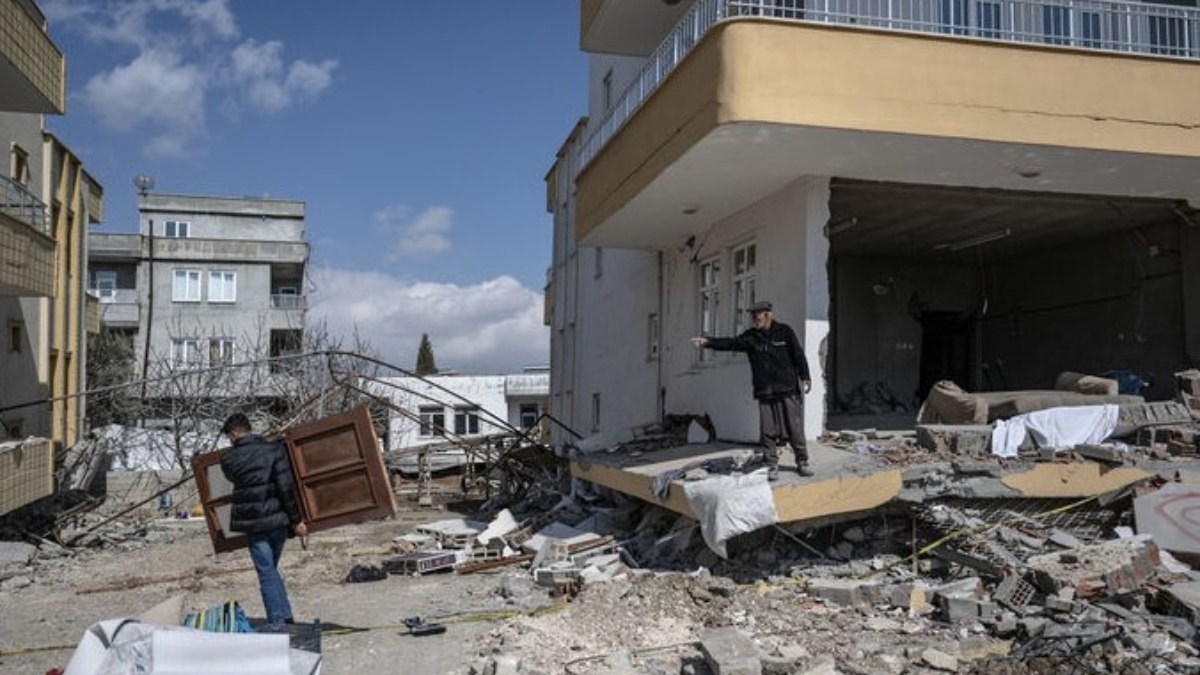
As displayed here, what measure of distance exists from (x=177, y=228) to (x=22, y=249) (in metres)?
37.5

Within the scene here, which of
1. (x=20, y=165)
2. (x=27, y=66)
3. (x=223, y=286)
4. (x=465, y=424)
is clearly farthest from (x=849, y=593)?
(x=465, y=424)

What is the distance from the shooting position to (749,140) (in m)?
10.2

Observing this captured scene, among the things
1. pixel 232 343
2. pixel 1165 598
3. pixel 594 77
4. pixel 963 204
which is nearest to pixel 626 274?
pixel 594 77

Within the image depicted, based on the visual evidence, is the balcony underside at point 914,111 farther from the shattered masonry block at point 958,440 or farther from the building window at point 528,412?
the building window at point 528,412

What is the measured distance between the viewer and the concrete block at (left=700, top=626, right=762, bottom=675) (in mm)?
6172

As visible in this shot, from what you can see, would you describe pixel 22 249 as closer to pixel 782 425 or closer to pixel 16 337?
pixel 16 337

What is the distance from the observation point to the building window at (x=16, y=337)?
59.7 ft

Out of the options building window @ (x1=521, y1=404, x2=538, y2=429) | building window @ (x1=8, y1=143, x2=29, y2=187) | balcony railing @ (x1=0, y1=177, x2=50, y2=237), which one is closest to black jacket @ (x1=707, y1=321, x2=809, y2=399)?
balcony railing @ (x1=0, y1=177, x2=50, y2=237)

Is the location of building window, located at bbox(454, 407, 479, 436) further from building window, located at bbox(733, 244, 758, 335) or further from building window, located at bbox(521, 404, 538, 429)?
building window, located at bbox(733, 244, 758, 335)

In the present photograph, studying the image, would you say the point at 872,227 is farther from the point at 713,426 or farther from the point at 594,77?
the point at 594,77

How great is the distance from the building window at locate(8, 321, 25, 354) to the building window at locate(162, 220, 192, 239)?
32401 millimetres

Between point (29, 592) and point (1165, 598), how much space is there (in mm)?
12084

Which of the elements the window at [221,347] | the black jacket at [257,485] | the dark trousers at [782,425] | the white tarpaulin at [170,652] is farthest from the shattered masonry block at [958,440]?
the window at [221,347]

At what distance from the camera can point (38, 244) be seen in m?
15.4
